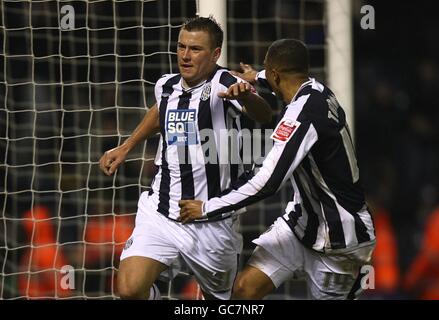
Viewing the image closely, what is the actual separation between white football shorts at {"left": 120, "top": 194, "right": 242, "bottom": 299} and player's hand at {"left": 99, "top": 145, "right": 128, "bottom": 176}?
0.22 meters

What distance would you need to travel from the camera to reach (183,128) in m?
5.57

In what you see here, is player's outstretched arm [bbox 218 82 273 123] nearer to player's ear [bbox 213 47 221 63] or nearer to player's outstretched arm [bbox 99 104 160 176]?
player's ear [bbox 213 47 221 63]

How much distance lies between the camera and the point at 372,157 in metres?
8.69

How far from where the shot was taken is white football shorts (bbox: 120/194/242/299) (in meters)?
5.52

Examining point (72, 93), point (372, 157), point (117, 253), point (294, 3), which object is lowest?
point (117, 253)

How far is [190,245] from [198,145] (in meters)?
0.49

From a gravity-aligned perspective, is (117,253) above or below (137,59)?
below

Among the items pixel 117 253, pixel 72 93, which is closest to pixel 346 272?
pixel 117 253

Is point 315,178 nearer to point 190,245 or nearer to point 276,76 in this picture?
point 276,76

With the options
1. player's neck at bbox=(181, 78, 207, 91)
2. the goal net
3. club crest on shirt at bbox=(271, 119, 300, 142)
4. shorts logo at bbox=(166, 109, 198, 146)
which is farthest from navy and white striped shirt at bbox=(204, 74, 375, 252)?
the goal net

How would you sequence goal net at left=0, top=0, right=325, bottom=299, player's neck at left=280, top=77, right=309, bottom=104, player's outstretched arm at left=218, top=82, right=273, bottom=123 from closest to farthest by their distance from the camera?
player's outstretched arm at left=218, top=82, right=273, bottom=123
player's neck at left=280, top=77, right=309, bottom=104
goal net at left=0, top=0, right=325, bottom=299

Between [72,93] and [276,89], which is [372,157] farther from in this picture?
[276,89]

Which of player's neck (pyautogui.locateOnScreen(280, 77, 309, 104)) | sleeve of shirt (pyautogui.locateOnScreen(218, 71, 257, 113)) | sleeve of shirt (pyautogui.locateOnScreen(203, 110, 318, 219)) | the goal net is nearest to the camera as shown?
sleeve of shirt (pyautogui.locateOnScreen(203, 110, 318, 219))

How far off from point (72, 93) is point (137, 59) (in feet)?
1.73
